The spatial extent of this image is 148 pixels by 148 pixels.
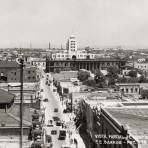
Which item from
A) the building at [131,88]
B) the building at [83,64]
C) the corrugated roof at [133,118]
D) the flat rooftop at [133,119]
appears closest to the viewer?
the flat rooftop at [133,119]

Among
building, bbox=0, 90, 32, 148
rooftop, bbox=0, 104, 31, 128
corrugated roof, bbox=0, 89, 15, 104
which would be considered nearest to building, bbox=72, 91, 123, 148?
corrugated roof, bbox=0, 89, 15, 104

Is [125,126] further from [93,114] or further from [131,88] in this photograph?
[131,88]

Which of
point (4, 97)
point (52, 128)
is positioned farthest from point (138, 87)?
point (4, 97)

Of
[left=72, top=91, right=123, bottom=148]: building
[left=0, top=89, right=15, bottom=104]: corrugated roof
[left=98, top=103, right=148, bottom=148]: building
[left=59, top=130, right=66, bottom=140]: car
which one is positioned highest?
[left=0, top=89, right=15, bottom=104]: corrugated roof

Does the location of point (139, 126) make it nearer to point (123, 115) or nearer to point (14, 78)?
point (123, 115)

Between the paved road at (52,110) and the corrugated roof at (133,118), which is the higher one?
the corrugated roof at (133,118)

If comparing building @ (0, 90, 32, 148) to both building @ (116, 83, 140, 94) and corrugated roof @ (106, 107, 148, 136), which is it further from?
building @ (116, 83, 140, 94)

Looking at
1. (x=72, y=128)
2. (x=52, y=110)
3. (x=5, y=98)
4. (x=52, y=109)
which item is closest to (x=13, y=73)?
(x=52, y=109)

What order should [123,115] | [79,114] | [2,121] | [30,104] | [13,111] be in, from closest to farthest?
1. [2,121]
2. [13,111]
3. [123,115]
4. [30,104]
5. [79,114]

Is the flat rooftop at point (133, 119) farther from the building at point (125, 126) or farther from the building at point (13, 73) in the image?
the building at point (13, 73)

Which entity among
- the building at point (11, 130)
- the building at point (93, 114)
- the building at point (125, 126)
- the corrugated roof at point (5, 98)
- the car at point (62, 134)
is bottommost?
the car at point (62, 134)

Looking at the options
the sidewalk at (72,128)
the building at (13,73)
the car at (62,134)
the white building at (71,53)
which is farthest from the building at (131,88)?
the white building at (71,53)
